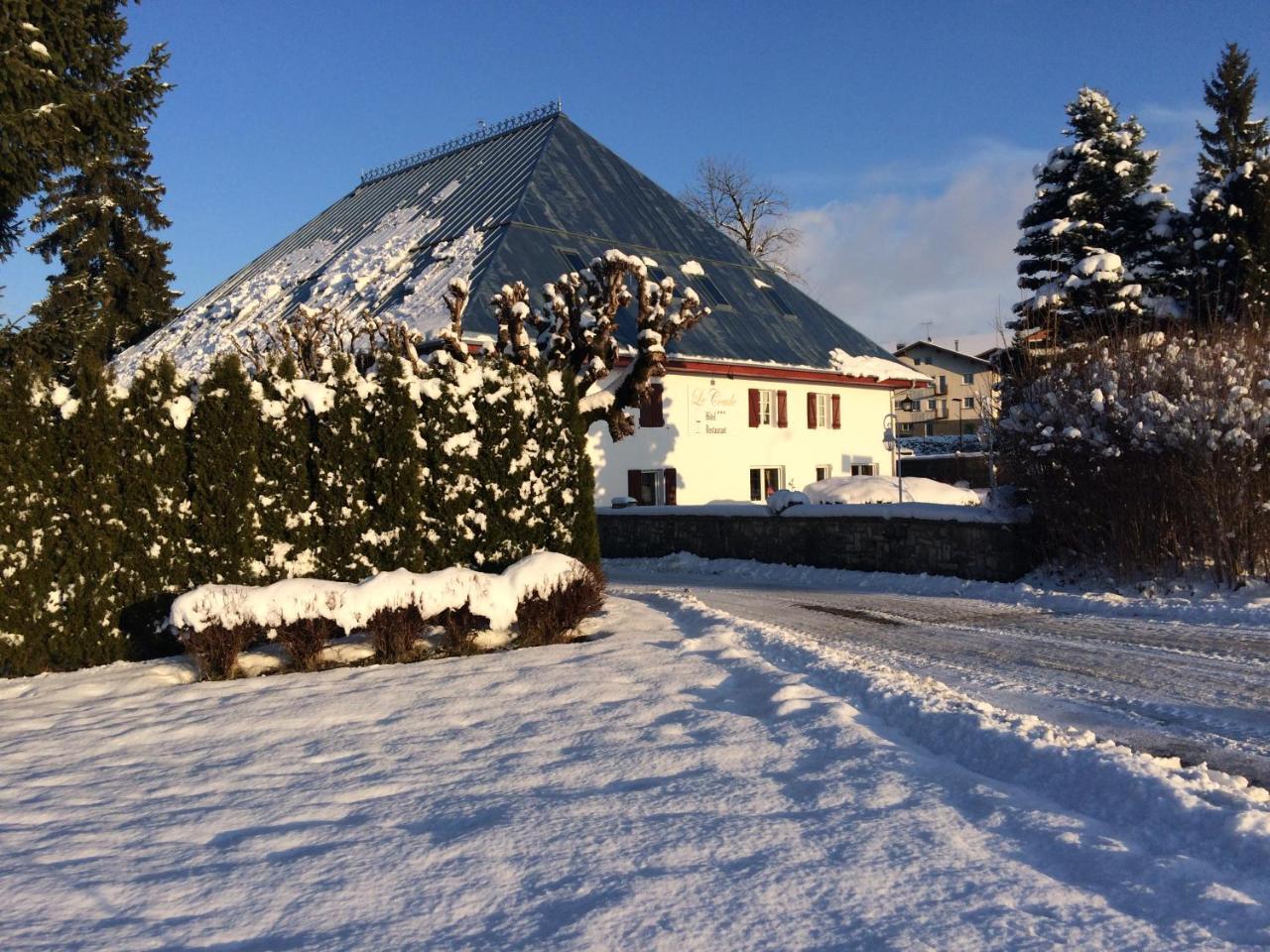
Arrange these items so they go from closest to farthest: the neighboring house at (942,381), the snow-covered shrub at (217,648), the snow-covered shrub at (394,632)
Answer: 1. the snow-covered shrub at (217,648)
2. the snow-covered shrub at (394,632)
3. the neighboring house at (942,381)

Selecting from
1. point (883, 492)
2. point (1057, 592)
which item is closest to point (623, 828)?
point (1057, 592)

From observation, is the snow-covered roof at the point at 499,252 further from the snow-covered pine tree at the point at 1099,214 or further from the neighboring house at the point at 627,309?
the snow-covered pine tree at the point at 1099,214

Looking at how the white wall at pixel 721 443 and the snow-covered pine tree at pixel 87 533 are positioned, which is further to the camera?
the white wall at pixel 721 443

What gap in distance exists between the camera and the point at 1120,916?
137 inches

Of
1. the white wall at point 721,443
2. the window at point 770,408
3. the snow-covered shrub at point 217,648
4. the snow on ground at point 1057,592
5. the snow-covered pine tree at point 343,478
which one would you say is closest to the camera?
the snow-covered shrub at point 217,648

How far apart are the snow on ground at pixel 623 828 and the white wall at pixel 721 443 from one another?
758 inches

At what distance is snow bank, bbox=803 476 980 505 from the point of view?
869 inches

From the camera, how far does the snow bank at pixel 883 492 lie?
22062 millimetres

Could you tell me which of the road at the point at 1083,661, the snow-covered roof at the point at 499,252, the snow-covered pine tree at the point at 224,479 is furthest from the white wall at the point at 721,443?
the snow-covered pine tree at the point at 224,479

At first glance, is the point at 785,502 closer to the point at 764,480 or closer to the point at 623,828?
the point at 764,480

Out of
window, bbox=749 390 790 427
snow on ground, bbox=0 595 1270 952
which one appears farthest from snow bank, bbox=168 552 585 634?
window, bbox=749 390 790 427

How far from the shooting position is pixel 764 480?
30844 mm

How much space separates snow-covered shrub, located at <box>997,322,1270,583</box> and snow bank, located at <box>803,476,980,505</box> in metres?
7.80

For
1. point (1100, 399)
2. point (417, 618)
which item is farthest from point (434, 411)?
point (1100, 399)
